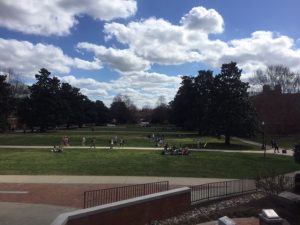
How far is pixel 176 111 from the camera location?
10231cm

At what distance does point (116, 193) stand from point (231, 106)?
122 ft

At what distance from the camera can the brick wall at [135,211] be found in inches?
494

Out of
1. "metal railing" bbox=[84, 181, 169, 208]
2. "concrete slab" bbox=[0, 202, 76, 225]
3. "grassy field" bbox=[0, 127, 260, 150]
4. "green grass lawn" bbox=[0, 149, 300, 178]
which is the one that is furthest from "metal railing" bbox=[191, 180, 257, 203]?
"grassy field" bbox=[0, 127, 260, 150]

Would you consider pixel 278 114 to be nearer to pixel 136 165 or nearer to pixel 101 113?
pixel 136 165

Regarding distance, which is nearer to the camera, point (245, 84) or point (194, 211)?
point (194, 211)

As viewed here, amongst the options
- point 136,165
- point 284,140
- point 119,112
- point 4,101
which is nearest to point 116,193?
point 136,165

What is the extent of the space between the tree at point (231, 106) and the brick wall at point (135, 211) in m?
37.2

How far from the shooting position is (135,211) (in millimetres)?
14359

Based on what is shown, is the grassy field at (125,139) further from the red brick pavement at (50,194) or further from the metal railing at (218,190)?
the metal railing at (218,190)

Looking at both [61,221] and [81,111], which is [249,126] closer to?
[61,221]

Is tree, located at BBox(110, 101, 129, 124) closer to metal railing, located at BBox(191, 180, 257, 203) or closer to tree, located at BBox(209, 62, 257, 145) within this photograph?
tree, located at BBox(209, 62, 257, 145)

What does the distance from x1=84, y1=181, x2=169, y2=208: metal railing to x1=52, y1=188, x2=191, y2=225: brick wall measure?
2.71 metres

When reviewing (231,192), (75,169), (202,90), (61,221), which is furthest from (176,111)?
(61,221)

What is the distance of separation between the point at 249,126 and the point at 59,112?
45.0m
